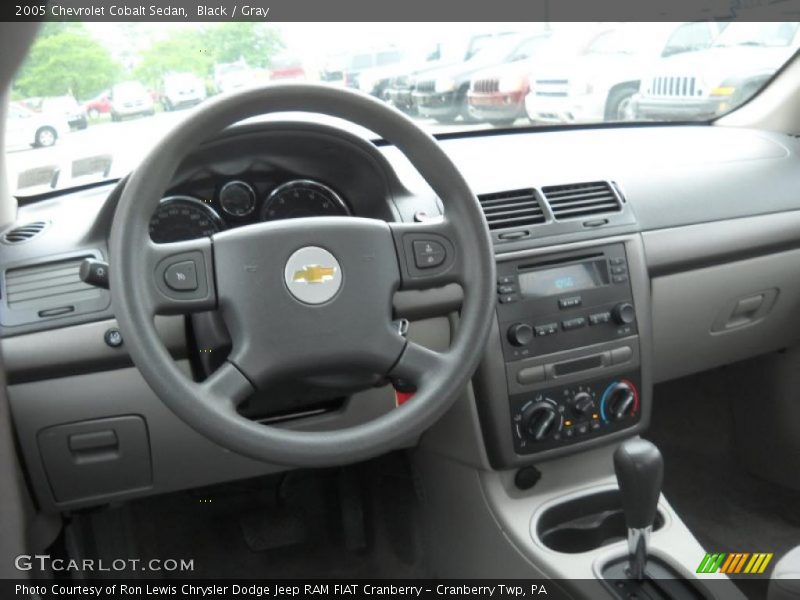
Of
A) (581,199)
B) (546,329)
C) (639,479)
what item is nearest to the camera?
(639,479)

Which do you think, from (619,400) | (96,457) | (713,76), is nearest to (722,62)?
(713,76)

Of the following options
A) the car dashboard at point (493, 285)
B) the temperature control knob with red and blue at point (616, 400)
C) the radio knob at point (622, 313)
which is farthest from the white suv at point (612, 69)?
the temperature control knob with red and blue at point (616, 400)

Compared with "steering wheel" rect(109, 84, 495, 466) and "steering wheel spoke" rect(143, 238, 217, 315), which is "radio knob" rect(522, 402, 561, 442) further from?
"steering wheel spoke" rect(143, 238, 217, 315)

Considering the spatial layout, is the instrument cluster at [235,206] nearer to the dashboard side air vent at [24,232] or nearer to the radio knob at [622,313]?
the dashboard side air vent at [24,232]

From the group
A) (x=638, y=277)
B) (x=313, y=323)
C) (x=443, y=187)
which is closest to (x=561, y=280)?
(x=638, y=277)

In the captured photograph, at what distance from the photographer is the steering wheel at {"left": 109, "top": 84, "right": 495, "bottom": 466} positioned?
3.93ft

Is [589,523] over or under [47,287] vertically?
under

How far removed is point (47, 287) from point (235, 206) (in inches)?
14.8

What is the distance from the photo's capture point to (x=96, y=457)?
1.68 m

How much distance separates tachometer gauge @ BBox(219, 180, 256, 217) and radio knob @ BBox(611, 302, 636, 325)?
0.79 m

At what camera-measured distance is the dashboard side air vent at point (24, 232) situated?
1.62 m

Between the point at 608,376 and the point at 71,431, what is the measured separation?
1.11 meters

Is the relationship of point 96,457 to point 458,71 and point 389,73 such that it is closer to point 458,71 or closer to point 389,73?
point 389,73
